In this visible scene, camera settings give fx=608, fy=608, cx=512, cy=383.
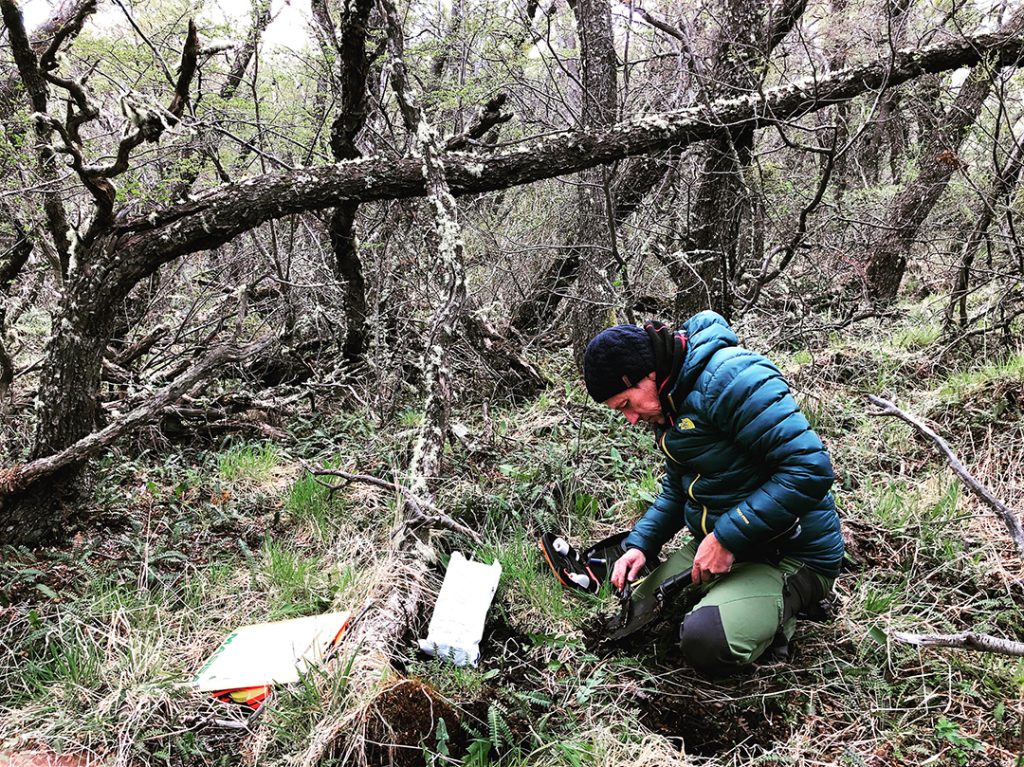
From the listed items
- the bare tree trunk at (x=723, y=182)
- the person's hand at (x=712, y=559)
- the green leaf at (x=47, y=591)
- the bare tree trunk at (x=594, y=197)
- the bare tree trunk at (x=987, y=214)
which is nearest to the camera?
the person's hand at (x=712, y=559)

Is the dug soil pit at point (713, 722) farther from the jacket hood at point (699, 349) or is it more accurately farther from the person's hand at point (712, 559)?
the jacket hood at point (699, 349)

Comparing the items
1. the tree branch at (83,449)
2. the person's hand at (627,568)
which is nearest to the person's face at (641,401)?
the person's hand at (627,568)

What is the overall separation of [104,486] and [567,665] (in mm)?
3048

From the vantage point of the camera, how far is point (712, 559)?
236 centimetres

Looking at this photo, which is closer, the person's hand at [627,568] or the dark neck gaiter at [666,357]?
the dark neck gaiter at [666,357]

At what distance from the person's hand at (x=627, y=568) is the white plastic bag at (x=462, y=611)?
530 mm

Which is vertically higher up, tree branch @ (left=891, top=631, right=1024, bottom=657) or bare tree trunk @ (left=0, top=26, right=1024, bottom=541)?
bare tree trunk @ (left=0, top=26, right=1024, bottom=541)

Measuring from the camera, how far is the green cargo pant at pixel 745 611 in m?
2.25

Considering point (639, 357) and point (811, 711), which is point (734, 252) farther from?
point (811, 711)

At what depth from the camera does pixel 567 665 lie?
7.99 feet

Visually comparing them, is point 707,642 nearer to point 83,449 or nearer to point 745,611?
point 745,611

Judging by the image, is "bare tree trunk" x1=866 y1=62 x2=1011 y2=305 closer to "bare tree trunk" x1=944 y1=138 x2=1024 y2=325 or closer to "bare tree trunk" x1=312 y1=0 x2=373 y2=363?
"bare tree trunk" x1=944 y1=138 x2=1024 y2=325

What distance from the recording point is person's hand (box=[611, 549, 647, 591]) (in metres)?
2.75

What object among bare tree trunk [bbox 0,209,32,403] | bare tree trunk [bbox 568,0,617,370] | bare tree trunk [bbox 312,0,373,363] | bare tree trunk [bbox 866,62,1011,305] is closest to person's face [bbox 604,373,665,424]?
bare tree trunk [bbox 568,0,617,370]
